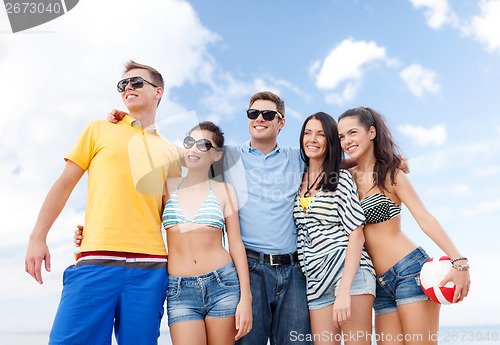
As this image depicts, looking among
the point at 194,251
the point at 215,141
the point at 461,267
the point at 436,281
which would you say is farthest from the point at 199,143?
the point at 461,267

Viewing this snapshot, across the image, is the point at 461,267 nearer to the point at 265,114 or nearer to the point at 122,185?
the point at 265,114

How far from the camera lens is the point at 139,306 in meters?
→ 3.90

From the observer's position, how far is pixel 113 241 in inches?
155

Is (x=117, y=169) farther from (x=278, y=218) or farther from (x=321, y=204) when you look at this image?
(x=321, y=204)

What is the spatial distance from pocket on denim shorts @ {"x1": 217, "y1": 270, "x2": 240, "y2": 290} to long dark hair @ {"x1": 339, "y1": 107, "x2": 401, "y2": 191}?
1.80 metres

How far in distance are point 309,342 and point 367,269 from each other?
1021mm

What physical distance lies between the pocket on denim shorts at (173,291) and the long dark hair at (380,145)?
2.33 metres

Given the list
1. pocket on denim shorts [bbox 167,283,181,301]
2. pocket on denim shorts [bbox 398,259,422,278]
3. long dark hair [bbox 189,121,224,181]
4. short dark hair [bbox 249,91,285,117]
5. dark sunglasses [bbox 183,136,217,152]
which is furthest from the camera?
short dark hair [bbox 249,91,285,117]

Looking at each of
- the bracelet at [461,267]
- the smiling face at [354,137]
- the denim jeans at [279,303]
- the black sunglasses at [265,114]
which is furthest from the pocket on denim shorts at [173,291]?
the bracelet at [461,267]

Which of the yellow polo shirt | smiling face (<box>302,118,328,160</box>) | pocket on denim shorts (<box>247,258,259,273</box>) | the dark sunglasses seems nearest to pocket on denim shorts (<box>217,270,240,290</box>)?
pocket on denim shorts (<box>247,258,259,273</box>)

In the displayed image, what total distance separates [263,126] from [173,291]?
216 centimetres

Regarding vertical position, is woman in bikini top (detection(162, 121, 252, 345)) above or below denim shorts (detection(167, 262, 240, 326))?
above

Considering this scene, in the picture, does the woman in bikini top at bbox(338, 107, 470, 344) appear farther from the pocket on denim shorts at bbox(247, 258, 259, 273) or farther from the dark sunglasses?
the dark sunglasses

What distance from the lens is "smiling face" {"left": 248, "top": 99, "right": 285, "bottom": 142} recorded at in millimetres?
4871
